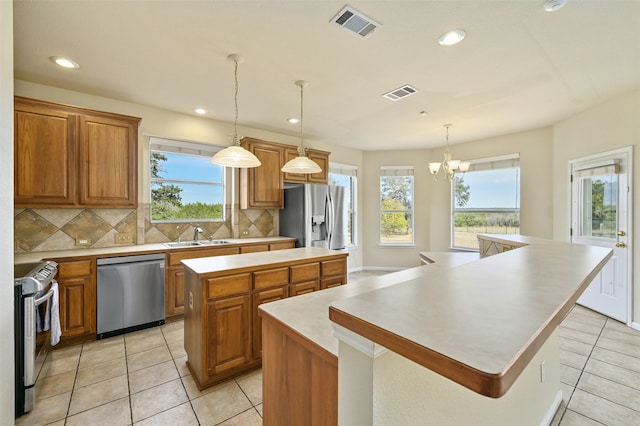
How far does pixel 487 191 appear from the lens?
533cm

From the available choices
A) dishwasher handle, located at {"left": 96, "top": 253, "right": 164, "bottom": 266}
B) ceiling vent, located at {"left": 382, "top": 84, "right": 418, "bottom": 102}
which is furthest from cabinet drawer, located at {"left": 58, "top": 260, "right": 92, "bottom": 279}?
ceiling vent, located at {"left": 382, "top": 84, "right": 418, "bottom": 102}

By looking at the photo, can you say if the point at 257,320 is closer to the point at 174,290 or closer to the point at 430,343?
the point at 174,290

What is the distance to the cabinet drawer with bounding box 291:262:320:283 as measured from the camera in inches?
101

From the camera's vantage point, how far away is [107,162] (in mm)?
3199

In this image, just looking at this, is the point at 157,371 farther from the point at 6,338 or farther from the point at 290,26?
the point at 290,26

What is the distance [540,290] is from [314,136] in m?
4.75

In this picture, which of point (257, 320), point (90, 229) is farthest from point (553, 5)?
point (90, 229)

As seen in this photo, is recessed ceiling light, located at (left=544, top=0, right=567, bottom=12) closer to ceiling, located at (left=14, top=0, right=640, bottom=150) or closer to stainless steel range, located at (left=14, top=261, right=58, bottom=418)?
ceiling, located at (left=14, top=0, right=640, bottom=150)

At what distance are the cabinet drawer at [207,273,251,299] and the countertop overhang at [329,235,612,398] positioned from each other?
5.40 feet

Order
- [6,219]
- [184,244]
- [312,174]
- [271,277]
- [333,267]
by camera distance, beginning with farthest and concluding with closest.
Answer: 1. [312,174]
2. [184,244]
3. [333,267]
4. [271,277]
5. [6,219]

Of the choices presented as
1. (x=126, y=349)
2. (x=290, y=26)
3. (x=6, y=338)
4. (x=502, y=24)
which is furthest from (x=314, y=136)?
(x=6, y=338)

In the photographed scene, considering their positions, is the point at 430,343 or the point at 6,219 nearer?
the point at 430,343

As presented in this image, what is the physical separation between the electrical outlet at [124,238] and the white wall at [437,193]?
14.7ft

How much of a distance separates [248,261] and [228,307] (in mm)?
429
